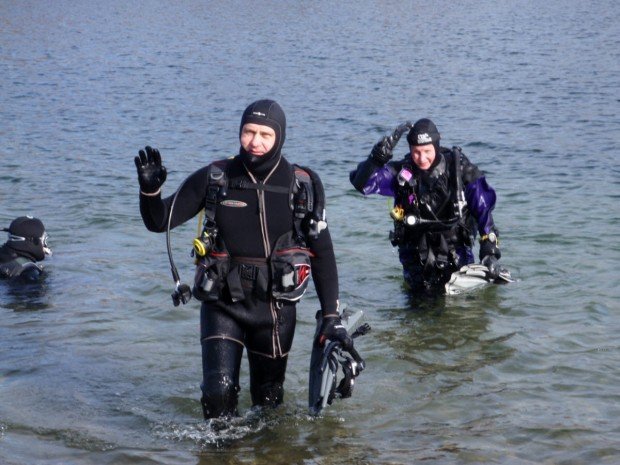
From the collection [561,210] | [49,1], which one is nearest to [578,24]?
[561,210]

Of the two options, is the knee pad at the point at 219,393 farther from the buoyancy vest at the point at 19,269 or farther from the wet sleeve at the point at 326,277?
the buoyancy vest at the point at 19,269

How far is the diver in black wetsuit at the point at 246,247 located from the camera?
5426 mm

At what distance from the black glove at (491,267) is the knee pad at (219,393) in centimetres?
311

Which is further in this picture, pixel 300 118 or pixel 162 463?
pixel 300 118

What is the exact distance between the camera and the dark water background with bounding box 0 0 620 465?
Answer: 244 inches

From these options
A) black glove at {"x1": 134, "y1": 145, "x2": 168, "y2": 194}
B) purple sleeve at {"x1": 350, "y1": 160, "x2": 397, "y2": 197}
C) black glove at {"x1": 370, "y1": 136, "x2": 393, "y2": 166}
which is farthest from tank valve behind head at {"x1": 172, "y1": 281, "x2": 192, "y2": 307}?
purple sleeve at {"x1": 350, "y1": 160, "x2": 397, "y2": 197}

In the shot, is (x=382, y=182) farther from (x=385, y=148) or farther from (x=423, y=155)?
(x=385, y=148)

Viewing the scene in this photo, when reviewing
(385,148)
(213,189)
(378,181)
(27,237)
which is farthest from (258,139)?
(27,237)

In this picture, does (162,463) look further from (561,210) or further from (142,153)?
(561,210)

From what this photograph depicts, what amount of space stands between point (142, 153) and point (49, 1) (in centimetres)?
5077

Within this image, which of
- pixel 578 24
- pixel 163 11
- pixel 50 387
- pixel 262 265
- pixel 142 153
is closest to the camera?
pixel 142 153

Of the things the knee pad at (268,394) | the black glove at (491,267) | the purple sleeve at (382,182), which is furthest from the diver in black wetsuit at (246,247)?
the black glove at (491,267)

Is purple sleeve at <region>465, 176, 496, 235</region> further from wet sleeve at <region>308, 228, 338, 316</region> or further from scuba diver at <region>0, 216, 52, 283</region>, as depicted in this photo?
scuba diver at <region>0, 216, 52, 283</region>

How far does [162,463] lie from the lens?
5.77m
